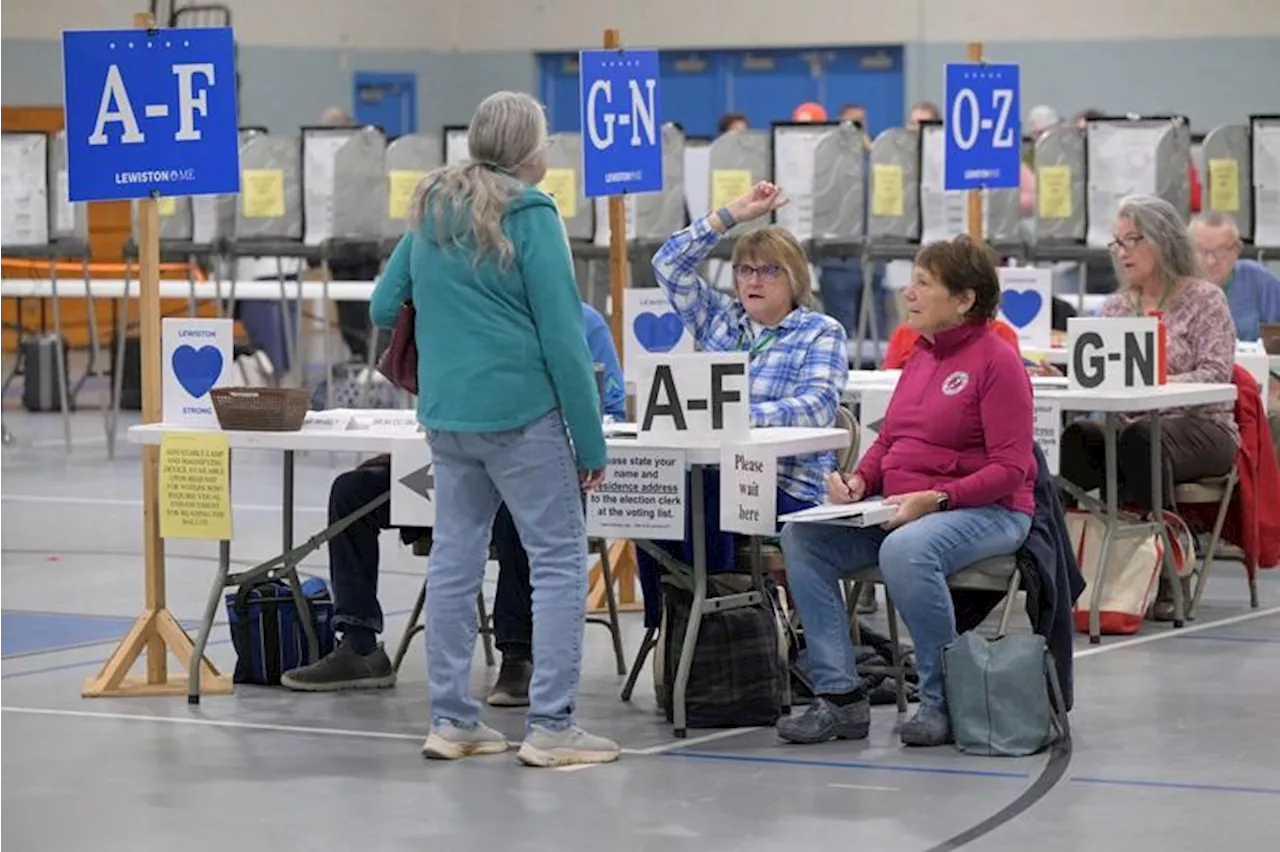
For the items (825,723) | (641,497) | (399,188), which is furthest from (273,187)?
(825,723)

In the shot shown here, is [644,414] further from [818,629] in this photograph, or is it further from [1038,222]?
[1038,222]

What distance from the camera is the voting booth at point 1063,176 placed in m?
10.6

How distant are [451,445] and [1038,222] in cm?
625

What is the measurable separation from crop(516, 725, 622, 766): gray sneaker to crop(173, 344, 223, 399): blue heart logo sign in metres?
1.37

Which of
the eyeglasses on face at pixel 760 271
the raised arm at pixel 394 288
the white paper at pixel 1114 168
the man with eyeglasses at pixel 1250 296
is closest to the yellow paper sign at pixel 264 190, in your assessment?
the white paper at pixel 1114 168

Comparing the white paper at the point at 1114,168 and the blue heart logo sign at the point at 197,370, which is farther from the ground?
the white paper at the point at 1114,168

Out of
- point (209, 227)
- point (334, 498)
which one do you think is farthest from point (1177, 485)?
point (209, 227)

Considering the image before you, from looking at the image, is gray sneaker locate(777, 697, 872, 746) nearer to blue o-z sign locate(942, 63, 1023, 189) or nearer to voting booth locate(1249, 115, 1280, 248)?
blue o-z sign locate(942, 63, 1023, 189)

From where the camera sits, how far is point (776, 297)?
5.61 m

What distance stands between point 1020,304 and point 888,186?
2.74 m

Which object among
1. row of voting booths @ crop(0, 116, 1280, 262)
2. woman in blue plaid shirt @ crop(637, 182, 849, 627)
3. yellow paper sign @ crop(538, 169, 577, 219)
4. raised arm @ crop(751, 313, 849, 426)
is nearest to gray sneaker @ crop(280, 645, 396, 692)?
woman in blue plaid shirt @ crop(637, 182, 849, 627)

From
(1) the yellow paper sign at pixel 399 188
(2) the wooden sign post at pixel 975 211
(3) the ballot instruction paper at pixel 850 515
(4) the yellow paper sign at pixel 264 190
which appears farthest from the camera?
(4) the yellow paper sign at pixel 264 190

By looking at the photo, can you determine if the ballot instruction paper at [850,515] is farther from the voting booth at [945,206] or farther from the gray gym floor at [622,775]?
the voting booth at [945,206]

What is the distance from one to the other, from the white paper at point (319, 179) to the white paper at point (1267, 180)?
162 inches
